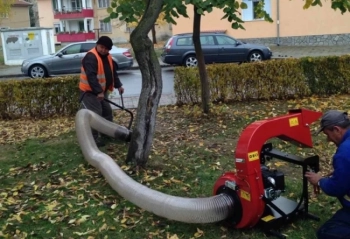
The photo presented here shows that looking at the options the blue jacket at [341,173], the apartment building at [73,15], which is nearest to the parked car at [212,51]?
the blue jacket at [341,173]

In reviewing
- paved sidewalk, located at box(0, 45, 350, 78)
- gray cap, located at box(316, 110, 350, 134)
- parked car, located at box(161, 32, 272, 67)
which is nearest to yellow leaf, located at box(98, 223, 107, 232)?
gray cap, located at box(316, 110, 350, 134)

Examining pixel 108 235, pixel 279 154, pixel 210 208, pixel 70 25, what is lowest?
pixel 108 235

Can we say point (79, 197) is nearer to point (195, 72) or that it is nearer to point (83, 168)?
point (83, 168)

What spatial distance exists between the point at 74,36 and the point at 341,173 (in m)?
48.6

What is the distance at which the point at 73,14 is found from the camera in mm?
51781

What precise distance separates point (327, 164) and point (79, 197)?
308 centimetres

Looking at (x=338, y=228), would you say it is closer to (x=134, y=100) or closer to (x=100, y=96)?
(x=100, y=96)

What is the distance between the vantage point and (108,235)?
160 inches

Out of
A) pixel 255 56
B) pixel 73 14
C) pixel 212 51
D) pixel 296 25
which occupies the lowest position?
pixel 255 56

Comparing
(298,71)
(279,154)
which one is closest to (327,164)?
(279,154)

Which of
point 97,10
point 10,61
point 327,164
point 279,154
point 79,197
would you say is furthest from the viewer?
point 97,10

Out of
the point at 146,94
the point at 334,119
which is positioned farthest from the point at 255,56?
the point at 334,119

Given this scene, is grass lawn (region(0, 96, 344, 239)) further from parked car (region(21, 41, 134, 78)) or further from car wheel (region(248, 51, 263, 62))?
car wheel (region(248, 51, 263, 62))

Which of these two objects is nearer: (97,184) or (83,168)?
(97,184)
